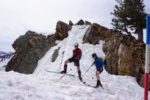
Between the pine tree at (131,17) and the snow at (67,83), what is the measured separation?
455 centimetres

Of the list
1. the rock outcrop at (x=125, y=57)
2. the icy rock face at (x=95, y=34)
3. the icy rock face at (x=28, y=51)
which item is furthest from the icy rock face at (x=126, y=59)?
the icy rock face at (x=28, y=51)

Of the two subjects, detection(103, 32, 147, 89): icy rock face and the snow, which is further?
detection(103, 32, 147, 89): icy rock face

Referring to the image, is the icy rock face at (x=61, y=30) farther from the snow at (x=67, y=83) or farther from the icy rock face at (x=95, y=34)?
the icy rock face at (x=95, y=34)

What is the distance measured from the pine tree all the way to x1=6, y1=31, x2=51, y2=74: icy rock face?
9001mm

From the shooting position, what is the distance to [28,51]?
33.2 meters

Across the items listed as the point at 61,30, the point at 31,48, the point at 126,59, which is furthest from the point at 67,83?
the point at 61,30

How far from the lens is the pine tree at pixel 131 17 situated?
3600cm

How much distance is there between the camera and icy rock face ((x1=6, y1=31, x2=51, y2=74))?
31.1 m

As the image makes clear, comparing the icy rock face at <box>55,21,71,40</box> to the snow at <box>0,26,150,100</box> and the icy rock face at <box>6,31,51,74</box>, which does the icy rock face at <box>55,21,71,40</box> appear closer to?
the snow at <box>0,26,150,100</box>

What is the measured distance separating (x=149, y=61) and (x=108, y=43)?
21.5 metres

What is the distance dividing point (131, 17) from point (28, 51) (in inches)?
494

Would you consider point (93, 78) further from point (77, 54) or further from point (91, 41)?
point (91, 41)

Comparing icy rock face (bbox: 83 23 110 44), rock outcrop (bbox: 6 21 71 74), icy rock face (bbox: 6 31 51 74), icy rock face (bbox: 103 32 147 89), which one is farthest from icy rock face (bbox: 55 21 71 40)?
icy rock face (bbox: 103 32 147 89)

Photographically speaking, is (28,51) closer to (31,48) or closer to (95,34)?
(31,48)
